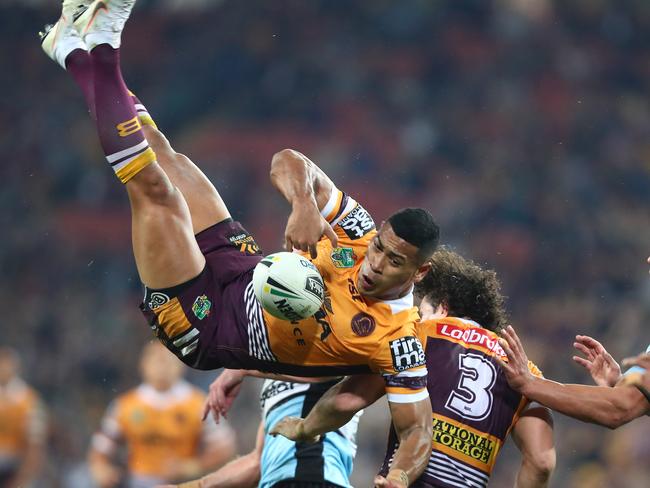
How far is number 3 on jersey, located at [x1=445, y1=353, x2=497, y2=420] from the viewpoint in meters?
4.72

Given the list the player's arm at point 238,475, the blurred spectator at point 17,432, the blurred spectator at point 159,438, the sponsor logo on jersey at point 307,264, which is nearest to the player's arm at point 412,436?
the sponsor logo on jersey at point 307,264

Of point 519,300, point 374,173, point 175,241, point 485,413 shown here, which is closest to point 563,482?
point 519,300

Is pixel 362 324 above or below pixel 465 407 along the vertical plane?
above

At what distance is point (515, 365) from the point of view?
15.3 feet

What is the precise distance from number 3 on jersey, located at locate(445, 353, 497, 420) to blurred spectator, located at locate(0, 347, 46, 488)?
6.84 metres

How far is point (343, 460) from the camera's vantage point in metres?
5.54

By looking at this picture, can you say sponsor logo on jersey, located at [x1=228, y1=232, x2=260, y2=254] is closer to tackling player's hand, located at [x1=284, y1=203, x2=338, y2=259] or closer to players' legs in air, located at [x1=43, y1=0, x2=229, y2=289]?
players' legs in air, located at [x1=43, y1=0, x2=229, y2=289]

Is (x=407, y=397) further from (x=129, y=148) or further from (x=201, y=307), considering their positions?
(x=129, y=148)

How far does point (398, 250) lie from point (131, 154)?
4.21ft

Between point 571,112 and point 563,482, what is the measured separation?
5831mm

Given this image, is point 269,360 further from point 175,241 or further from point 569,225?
point 569,225

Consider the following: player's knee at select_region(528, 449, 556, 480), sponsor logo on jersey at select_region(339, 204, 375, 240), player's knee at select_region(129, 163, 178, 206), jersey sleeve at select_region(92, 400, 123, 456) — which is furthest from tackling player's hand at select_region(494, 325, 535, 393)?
jersey sleeve at select_region(92, 400, 123, 456)

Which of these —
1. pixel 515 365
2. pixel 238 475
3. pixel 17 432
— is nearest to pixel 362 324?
pixel 515 365

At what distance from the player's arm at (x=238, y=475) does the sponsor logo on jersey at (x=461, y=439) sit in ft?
4.93
